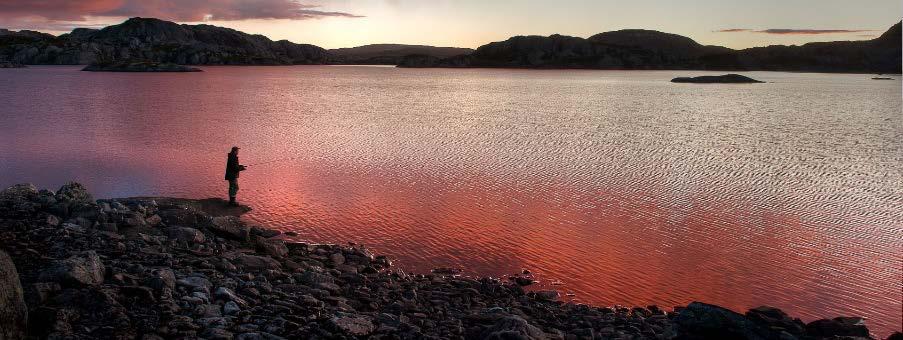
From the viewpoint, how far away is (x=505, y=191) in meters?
24.4

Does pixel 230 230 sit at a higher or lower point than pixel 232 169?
lower

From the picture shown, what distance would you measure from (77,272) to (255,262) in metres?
4.10

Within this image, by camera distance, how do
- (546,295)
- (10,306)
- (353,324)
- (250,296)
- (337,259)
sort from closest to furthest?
(10,306)
(353,324)
(250,296)
(546,295)
(337,259)

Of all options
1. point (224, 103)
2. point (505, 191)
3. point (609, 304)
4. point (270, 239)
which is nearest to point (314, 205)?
point (270, 239)

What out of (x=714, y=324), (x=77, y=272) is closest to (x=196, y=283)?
(x=77, y=272)

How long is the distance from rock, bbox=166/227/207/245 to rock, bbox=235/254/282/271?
6.15 ft

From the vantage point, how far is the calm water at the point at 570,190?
1570 cm

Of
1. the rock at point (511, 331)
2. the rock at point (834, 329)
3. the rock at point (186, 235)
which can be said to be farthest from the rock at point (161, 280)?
the rock at point (834, 329)

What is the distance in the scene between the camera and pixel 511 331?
9547 mm

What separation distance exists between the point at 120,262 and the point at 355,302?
14.4 ft

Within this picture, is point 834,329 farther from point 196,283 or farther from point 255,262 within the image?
point 255,262

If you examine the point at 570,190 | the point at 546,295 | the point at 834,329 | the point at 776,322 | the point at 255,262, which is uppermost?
the point at 255,262

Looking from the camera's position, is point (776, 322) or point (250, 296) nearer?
point (250, 296)

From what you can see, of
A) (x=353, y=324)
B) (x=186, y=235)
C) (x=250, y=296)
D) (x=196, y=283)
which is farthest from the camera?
(x=186, y=235)
